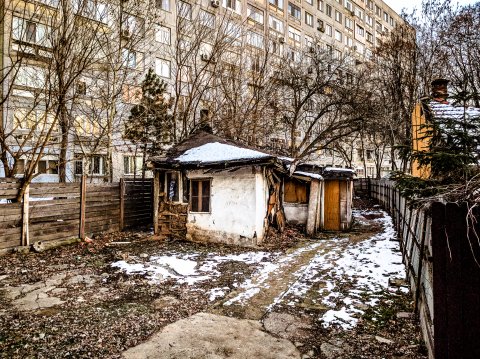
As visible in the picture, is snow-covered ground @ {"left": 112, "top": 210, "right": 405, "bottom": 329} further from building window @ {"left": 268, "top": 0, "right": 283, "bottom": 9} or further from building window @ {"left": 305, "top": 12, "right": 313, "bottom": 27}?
building window @ {"left": 305, "top": 12, "right": 313, "bottom": 27}

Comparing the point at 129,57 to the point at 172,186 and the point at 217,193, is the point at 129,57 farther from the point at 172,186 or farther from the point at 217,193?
the point at 217,193

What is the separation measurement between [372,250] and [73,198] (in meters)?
9.91

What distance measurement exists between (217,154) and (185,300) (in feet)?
20.9

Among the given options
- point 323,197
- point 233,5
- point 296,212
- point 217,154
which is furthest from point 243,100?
point 233,5

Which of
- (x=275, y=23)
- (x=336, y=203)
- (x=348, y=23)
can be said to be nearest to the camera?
(x=336, y=203)

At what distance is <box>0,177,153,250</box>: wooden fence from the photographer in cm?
901

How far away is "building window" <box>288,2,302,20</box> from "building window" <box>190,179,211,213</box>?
36394mm

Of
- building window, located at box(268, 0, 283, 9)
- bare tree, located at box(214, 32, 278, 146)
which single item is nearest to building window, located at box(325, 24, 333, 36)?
building window, located at box(268, 0, 283, 9)

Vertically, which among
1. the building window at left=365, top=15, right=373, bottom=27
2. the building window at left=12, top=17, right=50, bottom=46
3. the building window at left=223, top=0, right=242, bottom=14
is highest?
the building window at left=365, top=15, right=373, bottom=27

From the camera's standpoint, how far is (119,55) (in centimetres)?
1328

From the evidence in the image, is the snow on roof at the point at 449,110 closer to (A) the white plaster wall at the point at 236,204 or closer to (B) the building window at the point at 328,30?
(A) the white plaster wall at the point at 236,204

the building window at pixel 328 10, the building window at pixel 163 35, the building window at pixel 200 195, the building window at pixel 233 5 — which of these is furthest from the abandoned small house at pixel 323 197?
the building window at pixel 328 10

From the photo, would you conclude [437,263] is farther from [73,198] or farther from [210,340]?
[73,198]

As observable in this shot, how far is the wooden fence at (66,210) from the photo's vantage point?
29.6ft
